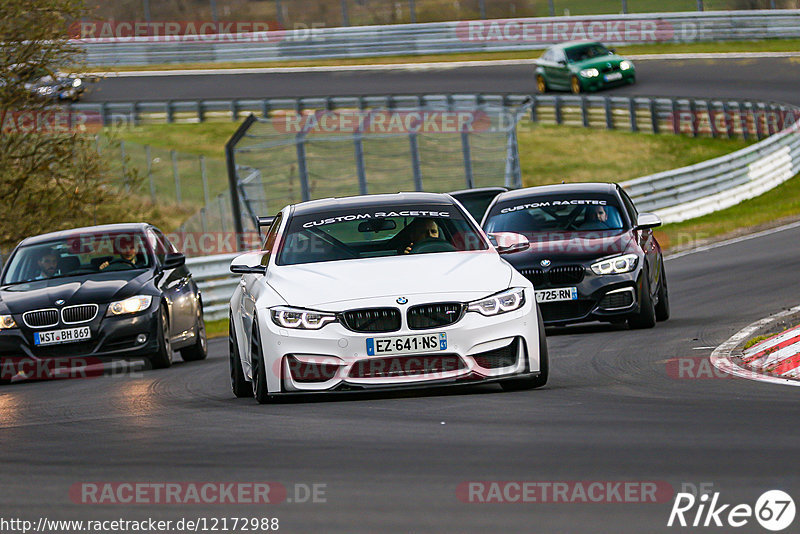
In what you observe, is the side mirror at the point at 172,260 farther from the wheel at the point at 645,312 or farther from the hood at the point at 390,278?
the hood at the point at 390,278

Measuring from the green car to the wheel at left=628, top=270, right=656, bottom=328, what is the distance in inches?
1205

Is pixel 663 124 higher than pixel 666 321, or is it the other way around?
pixel 666 321

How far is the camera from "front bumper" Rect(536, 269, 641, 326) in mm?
13820

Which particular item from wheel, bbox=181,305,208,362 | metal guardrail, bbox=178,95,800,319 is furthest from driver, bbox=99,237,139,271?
metal guardrail, bbox=178,95,800,319

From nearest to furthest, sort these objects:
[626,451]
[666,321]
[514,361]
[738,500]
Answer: [738,500]
[626,451]
[514,361]
[666,321]

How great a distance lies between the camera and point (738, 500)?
5609 mm

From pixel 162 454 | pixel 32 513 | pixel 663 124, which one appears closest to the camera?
pixel 32 513

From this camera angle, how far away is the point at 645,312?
14.0 metres

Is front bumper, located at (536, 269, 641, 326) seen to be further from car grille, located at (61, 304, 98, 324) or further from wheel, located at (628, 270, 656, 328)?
car grille, located at (61, 304, 98, 324)

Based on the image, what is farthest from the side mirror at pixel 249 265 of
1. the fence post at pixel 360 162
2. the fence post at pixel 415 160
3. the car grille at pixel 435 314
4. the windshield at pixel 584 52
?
the windshield at pixel 584 52

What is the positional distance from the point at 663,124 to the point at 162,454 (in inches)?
1356

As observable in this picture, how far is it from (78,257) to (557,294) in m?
4.85

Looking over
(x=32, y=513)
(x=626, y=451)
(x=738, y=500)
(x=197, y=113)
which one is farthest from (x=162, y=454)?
(x=197, y=113)

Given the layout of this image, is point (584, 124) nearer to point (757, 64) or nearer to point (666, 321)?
point (757, 64)
